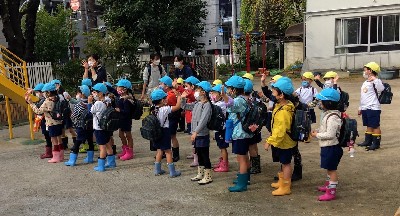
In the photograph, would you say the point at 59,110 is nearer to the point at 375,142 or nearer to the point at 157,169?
the point at 157,169

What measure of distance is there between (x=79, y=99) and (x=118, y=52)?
12.9 m

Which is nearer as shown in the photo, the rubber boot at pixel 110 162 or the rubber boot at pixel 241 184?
the rubber boot at pixel 241 184

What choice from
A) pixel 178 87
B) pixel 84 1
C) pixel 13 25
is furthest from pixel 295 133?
pixel 84 1

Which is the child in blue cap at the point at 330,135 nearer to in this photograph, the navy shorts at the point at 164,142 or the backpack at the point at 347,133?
the backpack at the point at 347,133

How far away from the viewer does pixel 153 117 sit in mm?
6332

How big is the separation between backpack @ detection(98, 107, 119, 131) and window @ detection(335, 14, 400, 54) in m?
17.6

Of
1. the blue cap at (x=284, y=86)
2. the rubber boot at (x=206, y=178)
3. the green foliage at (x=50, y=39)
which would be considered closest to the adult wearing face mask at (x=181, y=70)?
A: the rubber boot at (x=206, y=178)

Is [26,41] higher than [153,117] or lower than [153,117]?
higher

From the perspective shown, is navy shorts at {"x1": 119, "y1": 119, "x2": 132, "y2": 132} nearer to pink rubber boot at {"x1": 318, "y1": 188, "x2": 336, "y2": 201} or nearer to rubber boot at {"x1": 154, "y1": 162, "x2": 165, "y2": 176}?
rubber boot at {"x1": 154, "y1": 162, "x2": 165, "y2": 176}

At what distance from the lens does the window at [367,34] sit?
20.8 m

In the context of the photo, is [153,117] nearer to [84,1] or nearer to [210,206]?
[210,206]

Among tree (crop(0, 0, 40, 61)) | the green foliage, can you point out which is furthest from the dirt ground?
the green foliage

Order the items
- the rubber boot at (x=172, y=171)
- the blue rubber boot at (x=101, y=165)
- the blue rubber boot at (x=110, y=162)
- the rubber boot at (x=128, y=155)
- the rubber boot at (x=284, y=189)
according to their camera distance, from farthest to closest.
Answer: the rubber boot at (x=128, y=155) → the blue rubber boot at (x=110, y=162) → the blue rubber boot at (x=101, y=165) → the rubber boot at (x=172, y=171) → the rubber boot at (x=284, y=189)

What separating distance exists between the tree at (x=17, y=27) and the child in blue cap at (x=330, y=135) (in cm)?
1388
